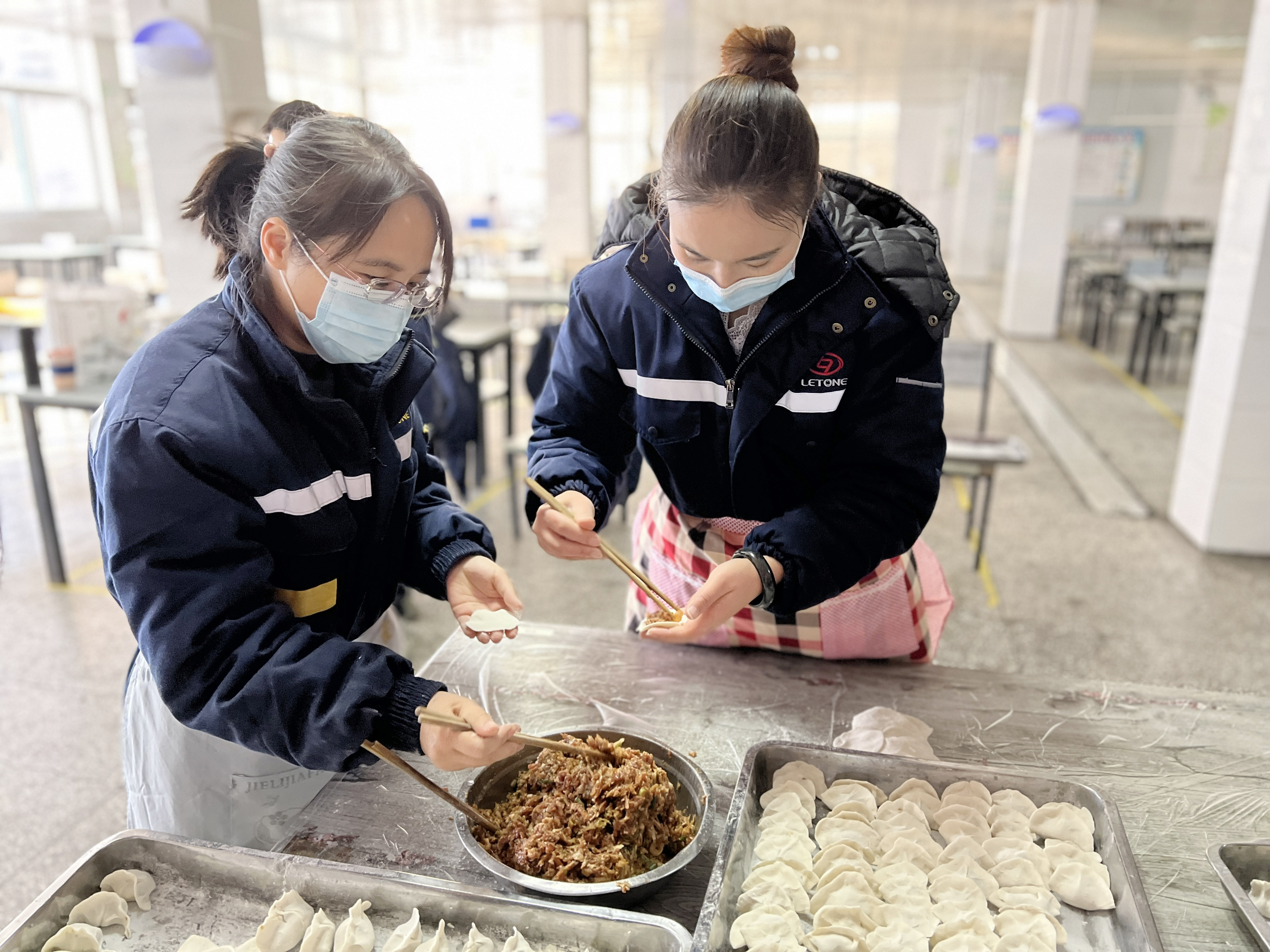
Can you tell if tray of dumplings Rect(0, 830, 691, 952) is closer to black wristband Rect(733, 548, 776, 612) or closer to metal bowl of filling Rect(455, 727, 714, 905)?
metal bowl of filling Rect(455, 727, 714, 905)

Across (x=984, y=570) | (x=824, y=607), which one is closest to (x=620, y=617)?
(x=984, y=570)

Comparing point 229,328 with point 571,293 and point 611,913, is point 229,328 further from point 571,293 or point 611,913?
point 611,913

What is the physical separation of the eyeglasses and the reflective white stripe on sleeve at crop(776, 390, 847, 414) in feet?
1.77

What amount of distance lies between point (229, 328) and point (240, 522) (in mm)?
248

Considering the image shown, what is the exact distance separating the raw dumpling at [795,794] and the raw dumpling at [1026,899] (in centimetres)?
23

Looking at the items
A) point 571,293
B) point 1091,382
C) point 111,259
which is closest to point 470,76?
point 111,259

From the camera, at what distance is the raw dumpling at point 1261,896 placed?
1.02 meters

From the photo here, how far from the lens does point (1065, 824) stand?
3.64 feet

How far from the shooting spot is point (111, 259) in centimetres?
1109

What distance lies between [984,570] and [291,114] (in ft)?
12.1

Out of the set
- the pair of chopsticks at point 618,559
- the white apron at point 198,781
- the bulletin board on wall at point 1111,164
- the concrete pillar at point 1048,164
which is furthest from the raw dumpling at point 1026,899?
the bulletin board on wall at point 1111,164

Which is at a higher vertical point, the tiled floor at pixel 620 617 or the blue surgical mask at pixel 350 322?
the blue surgical mask at pixel 350 322

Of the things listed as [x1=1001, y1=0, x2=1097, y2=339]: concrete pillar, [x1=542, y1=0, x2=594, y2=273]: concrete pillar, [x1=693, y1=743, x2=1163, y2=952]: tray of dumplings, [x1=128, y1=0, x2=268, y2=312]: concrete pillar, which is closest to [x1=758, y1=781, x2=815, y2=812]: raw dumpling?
[x1=693, y1=743, x2=1163, y2=952]: tray of dumplings

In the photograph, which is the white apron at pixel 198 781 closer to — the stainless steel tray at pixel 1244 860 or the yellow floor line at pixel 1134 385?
the stainless steel tray at pixel 1244 860
